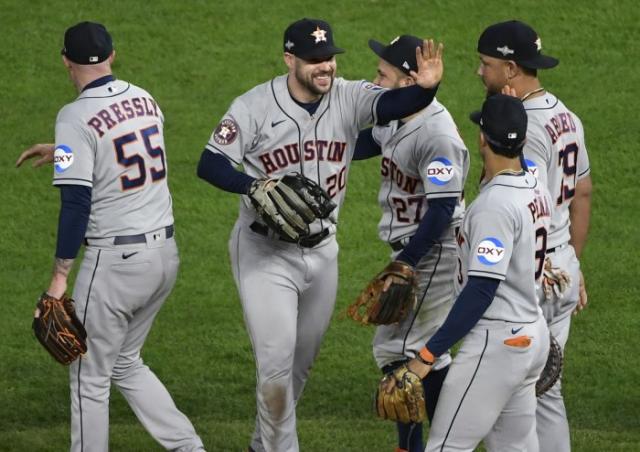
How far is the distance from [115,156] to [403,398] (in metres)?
1.78

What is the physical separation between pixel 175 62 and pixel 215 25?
25.0 inches

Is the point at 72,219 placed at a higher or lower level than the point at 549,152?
lower

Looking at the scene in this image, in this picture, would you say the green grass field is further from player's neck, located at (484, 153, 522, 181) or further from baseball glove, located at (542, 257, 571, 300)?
player's neck, located at (484, 153, 522, 181)

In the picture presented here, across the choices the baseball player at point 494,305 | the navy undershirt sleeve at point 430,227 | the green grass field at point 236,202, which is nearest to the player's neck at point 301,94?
the navy undershirt sleeve at point 430,227

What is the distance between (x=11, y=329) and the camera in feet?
31.0

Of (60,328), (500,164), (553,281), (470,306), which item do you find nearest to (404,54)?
(553,281)

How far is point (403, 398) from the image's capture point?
563 centimetres

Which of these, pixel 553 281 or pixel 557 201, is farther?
pixel 557 201

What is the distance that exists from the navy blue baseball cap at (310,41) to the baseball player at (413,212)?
1.62ft

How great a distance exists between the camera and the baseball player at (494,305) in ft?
17.8

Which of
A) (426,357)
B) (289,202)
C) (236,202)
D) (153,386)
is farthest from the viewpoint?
(236,202)

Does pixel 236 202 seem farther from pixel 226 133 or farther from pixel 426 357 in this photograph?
pixel 426 357

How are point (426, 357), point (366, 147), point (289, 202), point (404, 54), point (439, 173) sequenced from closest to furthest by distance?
1. point (426, 357)
2. point (289, 202)
3. point (439, 173)
4. point (404, 54)
5. point (366, 147)

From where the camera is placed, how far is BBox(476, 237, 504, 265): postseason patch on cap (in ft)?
17.7
